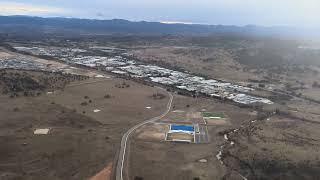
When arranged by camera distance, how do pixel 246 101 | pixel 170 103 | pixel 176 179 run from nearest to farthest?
Answer: pixel 176 179, pixel 170 103, pixel 246 101

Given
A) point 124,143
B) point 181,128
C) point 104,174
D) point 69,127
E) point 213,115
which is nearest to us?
point 104,174

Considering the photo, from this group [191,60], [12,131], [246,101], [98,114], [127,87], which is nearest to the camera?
[12,131]

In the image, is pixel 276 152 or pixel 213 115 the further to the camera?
pixel 213 115

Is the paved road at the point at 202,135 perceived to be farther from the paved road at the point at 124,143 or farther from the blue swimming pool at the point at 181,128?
the paved road at the point at 124,143

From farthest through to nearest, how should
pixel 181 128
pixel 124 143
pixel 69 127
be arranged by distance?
pixel 181 128 → pixel 69 127 → pixel 124 143

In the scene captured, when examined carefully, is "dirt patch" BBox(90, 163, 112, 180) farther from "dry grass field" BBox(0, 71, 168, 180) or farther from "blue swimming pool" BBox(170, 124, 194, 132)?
"blue swimming pool" BBox(170, 124, 194, 132)

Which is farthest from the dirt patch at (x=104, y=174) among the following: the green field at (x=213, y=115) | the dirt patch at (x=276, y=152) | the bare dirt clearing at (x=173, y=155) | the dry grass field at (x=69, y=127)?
the green field at (x=213, y=115)

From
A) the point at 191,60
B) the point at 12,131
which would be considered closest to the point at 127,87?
the point at 12,131

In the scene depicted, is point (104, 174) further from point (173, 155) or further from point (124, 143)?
point (124, 143)

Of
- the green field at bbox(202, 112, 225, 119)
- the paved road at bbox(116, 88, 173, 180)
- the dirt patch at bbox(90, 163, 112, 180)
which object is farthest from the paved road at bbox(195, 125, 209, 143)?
the dirt patch at bbox(90, 163, 112, 180)

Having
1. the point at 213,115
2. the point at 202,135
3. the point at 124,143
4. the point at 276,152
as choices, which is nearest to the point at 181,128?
the point at 202,135

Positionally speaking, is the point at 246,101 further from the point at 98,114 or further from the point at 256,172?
the point at 256,172
